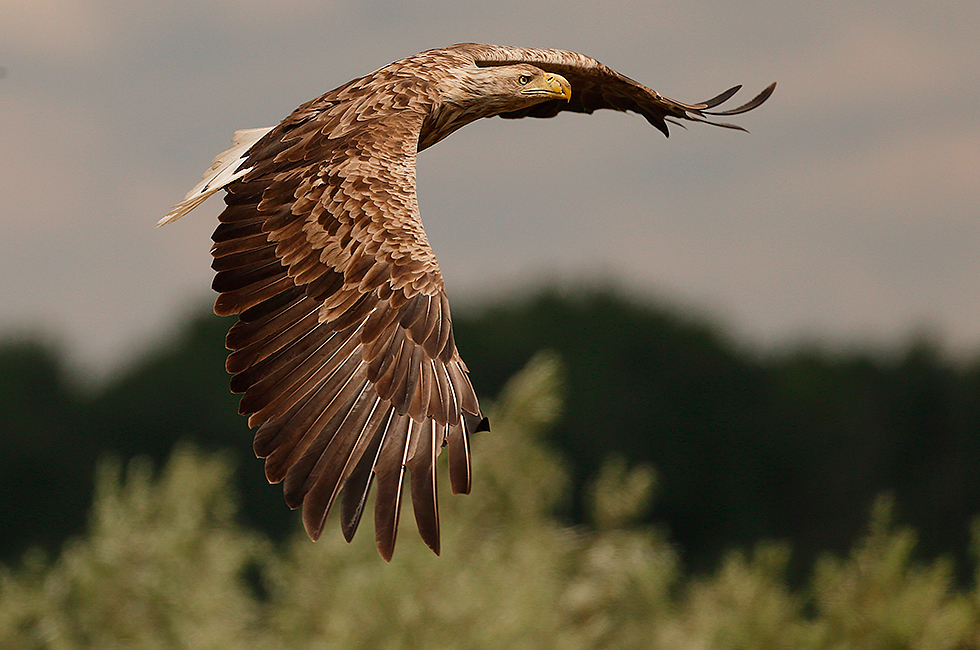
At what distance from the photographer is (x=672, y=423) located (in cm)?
7156

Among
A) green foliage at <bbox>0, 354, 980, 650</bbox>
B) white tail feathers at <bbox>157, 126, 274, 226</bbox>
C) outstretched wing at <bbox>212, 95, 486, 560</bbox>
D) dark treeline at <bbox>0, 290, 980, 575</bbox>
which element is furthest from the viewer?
dark treeline at <bbox>0, 290, 980, 575</bbox>

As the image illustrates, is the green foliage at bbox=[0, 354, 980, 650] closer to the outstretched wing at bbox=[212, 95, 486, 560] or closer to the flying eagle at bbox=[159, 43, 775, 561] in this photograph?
the flying eagle at bbox=[159, 43, 775, 561]

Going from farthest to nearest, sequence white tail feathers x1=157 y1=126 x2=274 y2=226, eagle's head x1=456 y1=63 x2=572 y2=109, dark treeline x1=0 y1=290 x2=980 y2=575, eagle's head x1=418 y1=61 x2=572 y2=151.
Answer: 1. dark treeline x1=0 y1=290 x2=980 y2=575
2. eagle's head x1=456 y1=63 x2=572 y2=109
3. eagle's head x1=418 y1=61 x2=572 y2=151
4. white tail feathers x1=157 y1=126 x2=274 y2=226

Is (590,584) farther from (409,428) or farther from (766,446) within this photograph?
(766,446)

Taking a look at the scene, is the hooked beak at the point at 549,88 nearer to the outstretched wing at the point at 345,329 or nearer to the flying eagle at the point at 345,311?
the flying eagle at the point at 345,311

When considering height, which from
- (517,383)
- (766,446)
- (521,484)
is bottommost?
(766,446)

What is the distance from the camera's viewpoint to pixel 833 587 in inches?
838

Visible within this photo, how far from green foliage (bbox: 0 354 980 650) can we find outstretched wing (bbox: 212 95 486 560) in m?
9.15

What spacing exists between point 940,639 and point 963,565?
46.6m

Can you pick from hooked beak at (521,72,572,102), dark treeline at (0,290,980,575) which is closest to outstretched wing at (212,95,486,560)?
hooked beak at (521,72,572,102)

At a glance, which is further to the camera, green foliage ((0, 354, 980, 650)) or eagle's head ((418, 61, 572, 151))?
green foliage ((0, 354, 980, 650))

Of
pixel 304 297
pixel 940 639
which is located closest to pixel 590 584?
pixel 940 639

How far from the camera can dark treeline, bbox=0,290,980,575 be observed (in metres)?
66.8

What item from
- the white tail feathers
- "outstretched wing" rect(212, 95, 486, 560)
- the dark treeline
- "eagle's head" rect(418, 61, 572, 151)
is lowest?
the dark treeline
